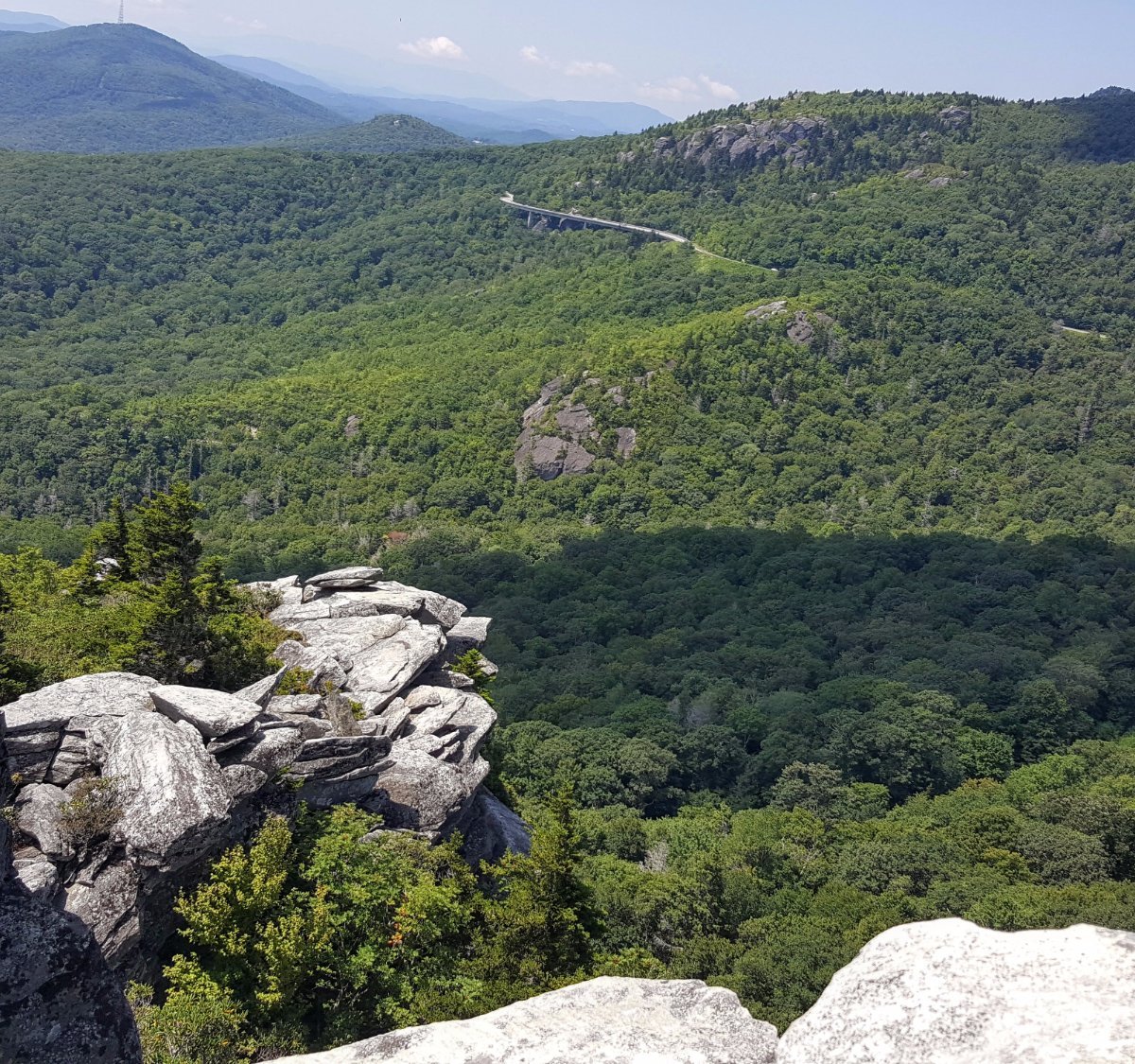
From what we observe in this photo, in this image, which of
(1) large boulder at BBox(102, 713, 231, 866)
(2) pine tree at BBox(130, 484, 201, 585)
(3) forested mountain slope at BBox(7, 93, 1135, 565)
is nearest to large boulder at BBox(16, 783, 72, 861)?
(1) large boulder at BBox(102, 713, 231, 866)

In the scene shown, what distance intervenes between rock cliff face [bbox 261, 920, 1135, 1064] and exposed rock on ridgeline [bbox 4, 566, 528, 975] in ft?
29.6

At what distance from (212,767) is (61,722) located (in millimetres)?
3921

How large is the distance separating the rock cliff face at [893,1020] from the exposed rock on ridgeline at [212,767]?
9.03 meters

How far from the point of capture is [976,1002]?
859 cm

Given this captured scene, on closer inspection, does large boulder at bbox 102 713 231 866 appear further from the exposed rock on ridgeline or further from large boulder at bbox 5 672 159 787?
large boulder at bbox 5 672 159 787

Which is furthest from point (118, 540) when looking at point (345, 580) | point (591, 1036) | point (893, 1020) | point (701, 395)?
point (701, 395)

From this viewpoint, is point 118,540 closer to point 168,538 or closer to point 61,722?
point 168,538

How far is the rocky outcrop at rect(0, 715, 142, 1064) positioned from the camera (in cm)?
1257

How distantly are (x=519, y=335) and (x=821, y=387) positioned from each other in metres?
55.7

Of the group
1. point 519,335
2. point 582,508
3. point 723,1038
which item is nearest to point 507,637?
point 582,508

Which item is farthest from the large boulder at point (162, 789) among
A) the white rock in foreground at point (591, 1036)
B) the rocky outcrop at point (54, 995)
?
the white rock in foreground at point (591, 1036)

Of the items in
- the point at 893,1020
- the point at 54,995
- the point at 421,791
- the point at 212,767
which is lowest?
the point at 421,791

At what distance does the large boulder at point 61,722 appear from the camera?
68.2 feet

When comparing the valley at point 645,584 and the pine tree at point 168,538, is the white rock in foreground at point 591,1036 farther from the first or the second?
the pine tree at point 168,538
